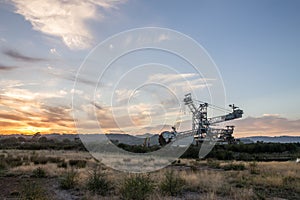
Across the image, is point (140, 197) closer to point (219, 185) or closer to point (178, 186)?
point (178, 186)

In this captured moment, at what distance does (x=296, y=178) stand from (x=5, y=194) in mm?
17726

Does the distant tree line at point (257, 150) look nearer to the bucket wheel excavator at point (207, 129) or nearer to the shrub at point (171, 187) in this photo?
the bucket wheel excavator at point (207, 129)

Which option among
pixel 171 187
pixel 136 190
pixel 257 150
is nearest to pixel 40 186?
pixel 136 190

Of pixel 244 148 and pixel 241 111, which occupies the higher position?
pixel 241 111

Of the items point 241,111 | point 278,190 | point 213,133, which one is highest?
point 241,111

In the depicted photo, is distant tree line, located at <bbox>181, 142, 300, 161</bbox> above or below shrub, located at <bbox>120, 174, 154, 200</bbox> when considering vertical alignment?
above

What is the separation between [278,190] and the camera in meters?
17.4

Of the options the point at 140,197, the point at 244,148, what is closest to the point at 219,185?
the point at 140,197

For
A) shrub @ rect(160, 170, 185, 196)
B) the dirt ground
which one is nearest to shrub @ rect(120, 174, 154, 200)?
shrub @ rect(160, 170, 185, 196)

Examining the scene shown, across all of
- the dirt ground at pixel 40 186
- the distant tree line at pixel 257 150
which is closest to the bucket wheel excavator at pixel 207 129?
the distant tree line at pixel 257 150

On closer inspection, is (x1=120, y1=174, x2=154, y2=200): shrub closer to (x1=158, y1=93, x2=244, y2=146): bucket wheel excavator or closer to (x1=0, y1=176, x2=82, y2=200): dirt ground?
(x1=0, y1=176, x2=82, y2=200): dirt ground

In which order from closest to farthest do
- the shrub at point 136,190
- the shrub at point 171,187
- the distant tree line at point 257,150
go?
the shrub at point 136,190, the shrub at point 171,187, the distant tree line at point 257,150

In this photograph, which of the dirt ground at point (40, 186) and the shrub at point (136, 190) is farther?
the dirt ground at point (40, 186)

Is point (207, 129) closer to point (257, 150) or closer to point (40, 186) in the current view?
point (257, 150)
